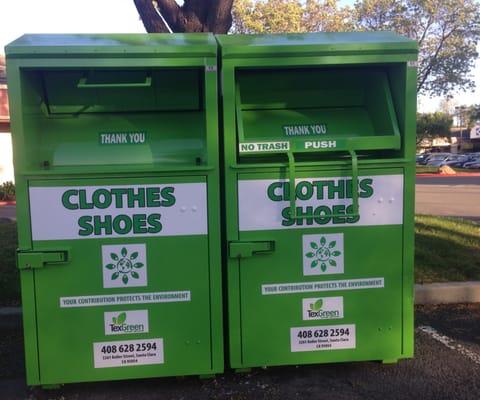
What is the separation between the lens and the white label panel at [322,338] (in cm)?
321

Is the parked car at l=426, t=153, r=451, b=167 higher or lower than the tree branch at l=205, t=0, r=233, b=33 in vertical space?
lower

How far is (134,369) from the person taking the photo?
10.2 ft

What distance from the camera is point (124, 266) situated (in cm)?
303

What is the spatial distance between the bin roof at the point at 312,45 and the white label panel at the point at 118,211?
0.85 m

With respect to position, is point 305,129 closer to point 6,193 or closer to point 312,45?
point 312,45

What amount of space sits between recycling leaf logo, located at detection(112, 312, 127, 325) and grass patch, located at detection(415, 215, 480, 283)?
10.3ft

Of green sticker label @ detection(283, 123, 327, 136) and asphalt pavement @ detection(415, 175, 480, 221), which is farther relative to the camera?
asphalt pavement @ detection(415, 175, 480, 221)

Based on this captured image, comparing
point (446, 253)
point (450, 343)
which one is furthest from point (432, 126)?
point (450, 343)

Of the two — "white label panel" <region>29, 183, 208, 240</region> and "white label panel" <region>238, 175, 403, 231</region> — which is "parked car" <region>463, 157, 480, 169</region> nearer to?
"white label panel" <region>238, 175, 403, 231</region>

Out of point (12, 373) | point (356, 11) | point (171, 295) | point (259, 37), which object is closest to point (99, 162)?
Answer: point (171, 295)

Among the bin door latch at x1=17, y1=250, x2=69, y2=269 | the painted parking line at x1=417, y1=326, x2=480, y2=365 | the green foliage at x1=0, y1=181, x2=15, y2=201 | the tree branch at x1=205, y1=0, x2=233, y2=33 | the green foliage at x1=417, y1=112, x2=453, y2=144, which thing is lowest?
the painted parking line at x1=417, y1=326, x2=480, y2=365

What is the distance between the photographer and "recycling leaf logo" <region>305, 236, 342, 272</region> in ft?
10.3

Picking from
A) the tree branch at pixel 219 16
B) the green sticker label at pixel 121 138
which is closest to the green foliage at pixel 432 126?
the tree branch at pixel 219 16

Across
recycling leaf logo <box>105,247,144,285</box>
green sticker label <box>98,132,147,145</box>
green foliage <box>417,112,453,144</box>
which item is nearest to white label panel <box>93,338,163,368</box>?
recycling leaf logo <box>105,247,144,285</box>
